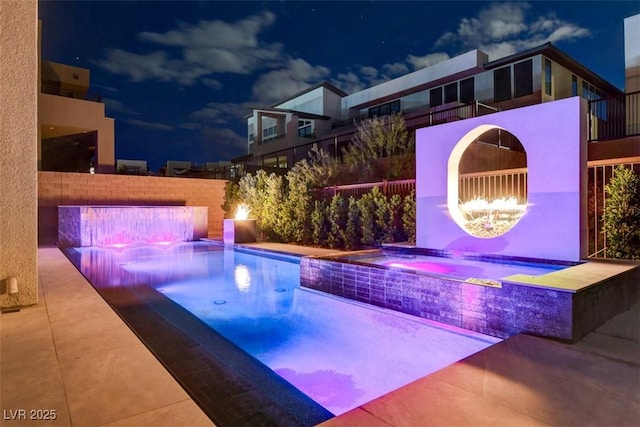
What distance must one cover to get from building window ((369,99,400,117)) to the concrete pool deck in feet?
63.3

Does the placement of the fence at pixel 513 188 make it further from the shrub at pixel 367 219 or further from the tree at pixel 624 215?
the shrub at pixel 367 219

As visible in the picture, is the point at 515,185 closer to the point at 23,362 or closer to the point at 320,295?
the point at 320,295

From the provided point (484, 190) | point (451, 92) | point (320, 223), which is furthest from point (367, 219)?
point (451, 92)

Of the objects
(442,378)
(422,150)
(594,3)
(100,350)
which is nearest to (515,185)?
(422,150)

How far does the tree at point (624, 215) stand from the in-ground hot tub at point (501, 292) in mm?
1244

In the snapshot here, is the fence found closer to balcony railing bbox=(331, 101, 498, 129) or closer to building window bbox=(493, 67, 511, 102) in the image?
balcony railing bbox=(331, 101, 498, 129)

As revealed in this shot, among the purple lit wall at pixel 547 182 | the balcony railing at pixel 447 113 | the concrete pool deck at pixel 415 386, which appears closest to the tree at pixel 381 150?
the balcony railing at pixel 447 113

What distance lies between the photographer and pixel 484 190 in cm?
802

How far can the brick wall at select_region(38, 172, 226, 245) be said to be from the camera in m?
11.9

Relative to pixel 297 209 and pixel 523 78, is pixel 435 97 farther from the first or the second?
pixel 297 209

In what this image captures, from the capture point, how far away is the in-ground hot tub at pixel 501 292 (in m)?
2.83

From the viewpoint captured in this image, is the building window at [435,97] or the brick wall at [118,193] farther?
the building window at [435,97]

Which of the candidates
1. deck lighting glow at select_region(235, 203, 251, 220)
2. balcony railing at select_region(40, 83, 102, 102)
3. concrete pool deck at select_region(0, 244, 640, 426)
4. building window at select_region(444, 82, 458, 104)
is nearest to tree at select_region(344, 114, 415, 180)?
deck lighting glow at select_region(235, 203, 251, 220)

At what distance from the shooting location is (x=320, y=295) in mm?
5020
